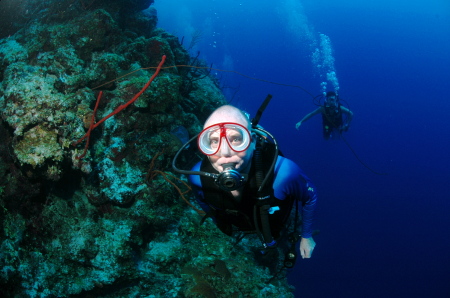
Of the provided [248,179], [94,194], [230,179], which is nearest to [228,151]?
[230,179]

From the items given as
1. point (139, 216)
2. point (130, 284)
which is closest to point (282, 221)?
point (139, 216)

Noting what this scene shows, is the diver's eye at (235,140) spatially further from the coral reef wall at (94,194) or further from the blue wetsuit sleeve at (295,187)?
the coral reef wall at (94,194)

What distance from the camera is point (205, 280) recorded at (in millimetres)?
3664

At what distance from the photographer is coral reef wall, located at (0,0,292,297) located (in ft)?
11.1

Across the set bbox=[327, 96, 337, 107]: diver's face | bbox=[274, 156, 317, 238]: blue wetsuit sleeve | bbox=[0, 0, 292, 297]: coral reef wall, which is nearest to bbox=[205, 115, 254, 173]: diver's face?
bbox=[274, 156, 317, 238]: blue wetsuit sleeve

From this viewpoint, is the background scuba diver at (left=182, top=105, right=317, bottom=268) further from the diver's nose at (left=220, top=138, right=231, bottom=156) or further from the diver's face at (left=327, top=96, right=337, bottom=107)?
the diver's face at (left=327, top=96, right=337, bottom=107)

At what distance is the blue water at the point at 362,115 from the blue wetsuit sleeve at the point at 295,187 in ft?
14.9

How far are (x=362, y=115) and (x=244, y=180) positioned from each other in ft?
261

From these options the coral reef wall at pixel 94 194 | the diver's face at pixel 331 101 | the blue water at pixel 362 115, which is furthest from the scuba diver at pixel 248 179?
the diver's face at pixel 331 101

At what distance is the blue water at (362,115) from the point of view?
21.0 metres

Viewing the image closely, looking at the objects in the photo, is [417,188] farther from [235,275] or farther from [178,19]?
[178,19]

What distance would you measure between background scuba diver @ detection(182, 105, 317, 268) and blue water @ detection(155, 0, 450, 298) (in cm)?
473

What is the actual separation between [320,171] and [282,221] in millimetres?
37286

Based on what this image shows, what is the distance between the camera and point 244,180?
1973 millimetres
